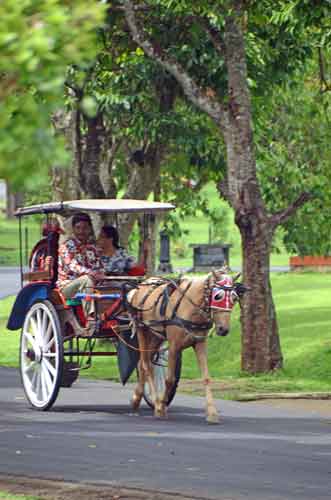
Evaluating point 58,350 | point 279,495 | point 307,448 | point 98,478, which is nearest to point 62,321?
point 58,350

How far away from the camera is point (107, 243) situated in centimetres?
1638

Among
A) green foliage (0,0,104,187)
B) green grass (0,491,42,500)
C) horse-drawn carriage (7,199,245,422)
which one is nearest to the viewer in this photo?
green foliage (0,0,104,187)

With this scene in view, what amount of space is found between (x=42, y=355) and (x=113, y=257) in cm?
158

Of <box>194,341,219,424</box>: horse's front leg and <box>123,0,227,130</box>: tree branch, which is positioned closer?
<box>194,341,219,424</box>: horse's front leg

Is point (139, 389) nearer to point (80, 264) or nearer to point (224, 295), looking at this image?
point (80, 264)

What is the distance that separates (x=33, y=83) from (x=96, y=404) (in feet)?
33.4

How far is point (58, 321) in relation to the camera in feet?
49.7

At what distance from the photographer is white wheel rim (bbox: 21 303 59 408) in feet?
50.0

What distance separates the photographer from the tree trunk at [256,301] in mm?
20594

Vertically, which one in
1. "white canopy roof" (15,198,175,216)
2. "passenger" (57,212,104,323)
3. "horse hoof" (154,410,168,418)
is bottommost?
"horse hoof" (154,410,168,418)

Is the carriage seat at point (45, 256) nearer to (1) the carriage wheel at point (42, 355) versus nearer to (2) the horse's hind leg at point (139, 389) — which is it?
(1) the carriage wheel at point (42, 355)

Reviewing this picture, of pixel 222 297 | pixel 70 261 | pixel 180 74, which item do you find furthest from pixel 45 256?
pixel 180 74

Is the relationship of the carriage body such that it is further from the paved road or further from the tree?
the tree

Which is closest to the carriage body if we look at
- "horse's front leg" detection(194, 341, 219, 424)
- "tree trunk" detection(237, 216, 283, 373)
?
"horse's front leg" detection(194, 341, 219, 424)
